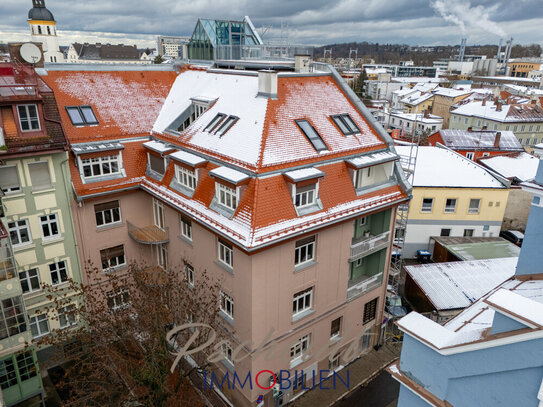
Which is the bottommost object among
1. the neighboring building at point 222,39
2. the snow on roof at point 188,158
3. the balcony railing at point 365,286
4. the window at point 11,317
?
the balcony railing at point 365,286

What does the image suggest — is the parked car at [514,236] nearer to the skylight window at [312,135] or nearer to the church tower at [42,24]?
the skylight window at [312,135]

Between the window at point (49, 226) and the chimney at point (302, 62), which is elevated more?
the chimney at point (302, 62)

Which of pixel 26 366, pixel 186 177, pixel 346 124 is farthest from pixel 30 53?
pixel 346 124

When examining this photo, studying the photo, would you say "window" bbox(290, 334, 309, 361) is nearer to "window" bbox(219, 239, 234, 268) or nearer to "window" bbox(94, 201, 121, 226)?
"window" bbox(219, 239, 234, 268)

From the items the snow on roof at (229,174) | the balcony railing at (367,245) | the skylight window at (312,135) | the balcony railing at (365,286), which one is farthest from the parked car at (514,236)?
the snow on roof at (229,174)

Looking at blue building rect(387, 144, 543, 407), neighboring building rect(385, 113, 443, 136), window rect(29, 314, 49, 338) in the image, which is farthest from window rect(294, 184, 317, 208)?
neighboring building rect(385, 113, 443, 136)

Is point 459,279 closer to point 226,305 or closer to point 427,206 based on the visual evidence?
point 427,206

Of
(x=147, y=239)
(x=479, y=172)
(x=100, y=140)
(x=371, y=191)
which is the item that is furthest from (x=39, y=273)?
(x=479, y=172)

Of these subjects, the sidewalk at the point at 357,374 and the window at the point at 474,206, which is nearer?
the sidewalk at the point at 357,374
